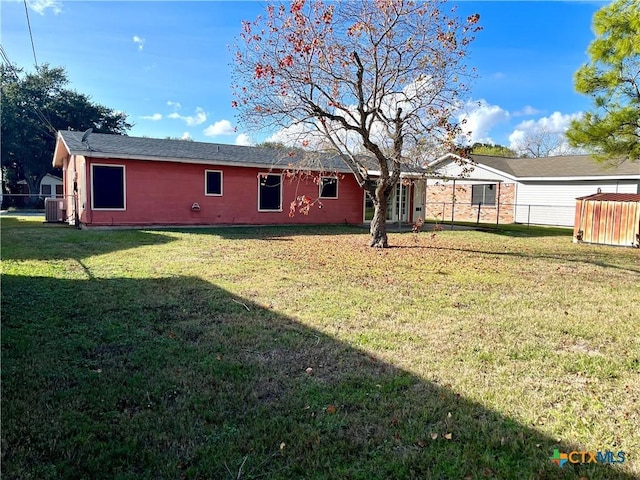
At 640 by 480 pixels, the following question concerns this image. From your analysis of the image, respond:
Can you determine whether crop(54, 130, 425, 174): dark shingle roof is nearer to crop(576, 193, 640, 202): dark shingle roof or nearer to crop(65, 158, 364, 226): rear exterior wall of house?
crop(65, 158, 364, 226): rear exterior wall of house

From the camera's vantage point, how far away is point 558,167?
22.3m

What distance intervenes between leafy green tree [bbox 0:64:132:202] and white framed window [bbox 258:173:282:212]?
2081 cm

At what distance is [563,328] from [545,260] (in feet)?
17.8

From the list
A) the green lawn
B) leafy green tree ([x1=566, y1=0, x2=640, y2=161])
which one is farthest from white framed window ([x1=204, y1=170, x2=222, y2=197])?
leafy green tree ([x1=566, y1=0, x2=640, y2=161])

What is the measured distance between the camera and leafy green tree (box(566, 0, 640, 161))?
11250mm

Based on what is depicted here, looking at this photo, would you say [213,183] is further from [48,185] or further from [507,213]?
[48,185]

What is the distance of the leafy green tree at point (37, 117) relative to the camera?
1186 inches

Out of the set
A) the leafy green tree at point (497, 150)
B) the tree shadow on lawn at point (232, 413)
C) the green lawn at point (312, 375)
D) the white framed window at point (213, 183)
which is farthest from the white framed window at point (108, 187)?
the leafy green tree at point (497, 150)

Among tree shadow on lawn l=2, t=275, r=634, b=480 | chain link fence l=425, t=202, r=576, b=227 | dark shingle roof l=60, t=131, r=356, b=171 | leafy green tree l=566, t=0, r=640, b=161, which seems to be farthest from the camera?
chain link fence l=425, t=202, r=576, b=227

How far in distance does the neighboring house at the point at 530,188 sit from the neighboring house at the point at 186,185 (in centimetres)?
670

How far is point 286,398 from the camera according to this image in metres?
2.94

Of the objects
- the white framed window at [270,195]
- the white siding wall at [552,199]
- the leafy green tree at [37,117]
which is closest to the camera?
the white framed window at [270,195]

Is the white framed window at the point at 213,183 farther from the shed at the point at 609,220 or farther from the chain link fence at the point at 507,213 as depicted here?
the shed at the point at 609,220

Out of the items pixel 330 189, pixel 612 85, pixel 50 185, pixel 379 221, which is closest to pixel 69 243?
pixel 379 221
